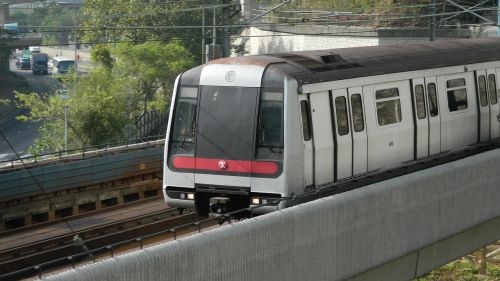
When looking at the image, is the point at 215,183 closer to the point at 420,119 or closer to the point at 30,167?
the point at 420,119

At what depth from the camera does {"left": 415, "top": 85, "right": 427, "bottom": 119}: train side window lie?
55.5 ft

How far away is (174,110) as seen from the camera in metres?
14.5

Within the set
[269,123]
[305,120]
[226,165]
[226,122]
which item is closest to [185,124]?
[226,122]

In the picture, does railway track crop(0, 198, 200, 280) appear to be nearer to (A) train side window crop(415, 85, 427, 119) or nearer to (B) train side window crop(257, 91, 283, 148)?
(B) train side window crop(257, 91, 283, 148)

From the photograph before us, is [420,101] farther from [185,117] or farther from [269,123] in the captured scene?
[185,117]

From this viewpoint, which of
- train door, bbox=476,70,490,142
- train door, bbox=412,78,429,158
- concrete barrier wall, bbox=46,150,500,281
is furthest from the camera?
train door, bbox=476,70,490,142

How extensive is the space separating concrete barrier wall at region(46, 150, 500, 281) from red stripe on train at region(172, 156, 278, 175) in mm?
1674

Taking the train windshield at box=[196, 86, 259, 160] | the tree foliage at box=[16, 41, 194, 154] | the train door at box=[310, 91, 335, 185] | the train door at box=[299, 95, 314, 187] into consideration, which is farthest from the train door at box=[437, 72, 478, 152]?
the tree foliage at box=[16, 41, 194, 154]

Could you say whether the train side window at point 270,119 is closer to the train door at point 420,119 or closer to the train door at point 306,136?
A: the train door at point 306,136

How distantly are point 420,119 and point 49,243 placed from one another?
6.68 metres

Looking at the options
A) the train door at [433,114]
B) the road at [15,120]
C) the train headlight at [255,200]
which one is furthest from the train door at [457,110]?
the road at [15,120]

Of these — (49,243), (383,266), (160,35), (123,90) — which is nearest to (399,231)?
(383,266)

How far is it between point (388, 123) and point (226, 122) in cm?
326

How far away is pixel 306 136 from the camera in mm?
14008
